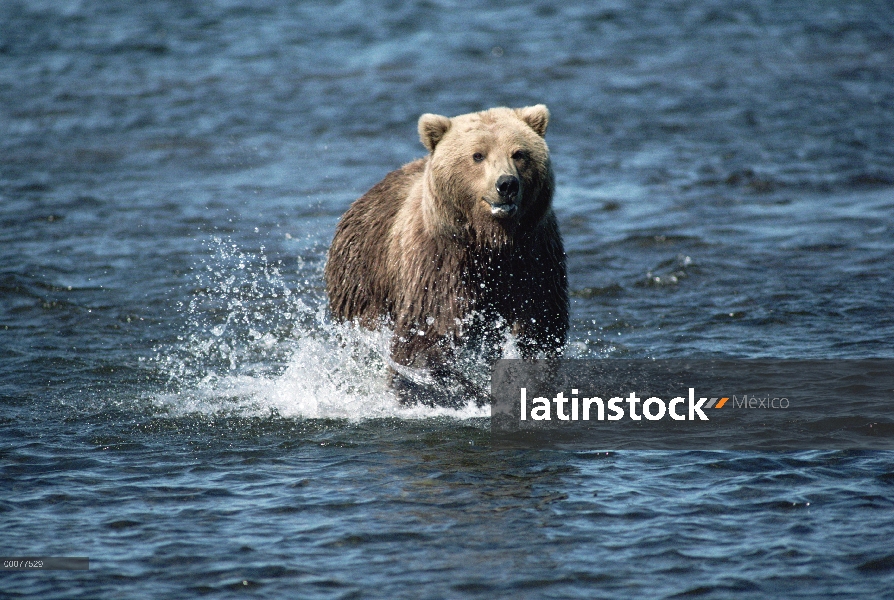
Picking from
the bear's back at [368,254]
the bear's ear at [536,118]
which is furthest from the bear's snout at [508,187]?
the bear's back at [368,254]

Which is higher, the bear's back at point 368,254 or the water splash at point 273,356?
the bear's back at point 368,254

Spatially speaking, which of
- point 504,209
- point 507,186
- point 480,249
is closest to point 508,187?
point 507,186

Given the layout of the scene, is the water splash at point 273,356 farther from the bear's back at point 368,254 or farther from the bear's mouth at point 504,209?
the bear's mouth at point 504,209

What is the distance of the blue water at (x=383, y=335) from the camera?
4.96 meters

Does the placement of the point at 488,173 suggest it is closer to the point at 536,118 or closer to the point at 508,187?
the point at 508,187

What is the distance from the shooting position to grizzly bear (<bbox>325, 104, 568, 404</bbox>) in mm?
6195

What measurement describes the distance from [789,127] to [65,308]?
968cm

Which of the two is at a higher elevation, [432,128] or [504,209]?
[432,128]

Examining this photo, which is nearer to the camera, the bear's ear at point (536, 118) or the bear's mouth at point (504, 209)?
the bear's mouth at point (504, 209)

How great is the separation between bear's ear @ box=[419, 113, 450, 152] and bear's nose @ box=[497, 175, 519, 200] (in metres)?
0.78

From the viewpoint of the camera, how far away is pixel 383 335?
703 centimetres

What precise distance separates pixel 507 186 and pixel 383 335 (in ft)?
5.14

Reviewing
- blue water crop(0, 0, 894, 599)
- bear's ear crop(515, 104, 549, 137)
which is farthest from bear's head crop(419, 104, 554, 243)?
blue water crop(0, 0, 894, 599)

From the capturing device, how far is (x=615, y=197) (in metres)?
12.5
